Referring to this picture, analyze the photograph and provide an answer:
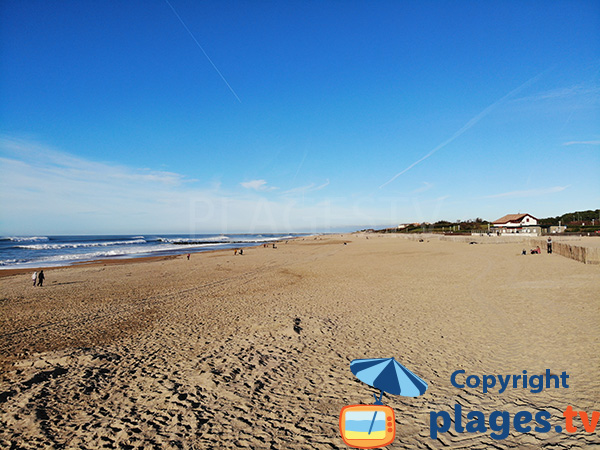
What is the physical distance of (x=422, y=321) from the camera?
35.1ft

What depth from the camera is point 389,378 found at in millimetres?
4844

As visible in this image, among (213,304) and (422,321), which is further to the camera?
(213,304)

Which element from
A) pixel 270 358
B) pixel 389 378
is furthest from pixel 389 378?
pixel 270 358

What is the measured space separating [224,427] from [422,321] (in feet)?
26.1

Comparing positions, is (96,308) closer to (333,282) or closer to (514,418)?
(333,282)

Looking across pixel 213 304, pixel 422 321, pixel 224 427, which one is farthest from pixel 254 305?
pixel 224 427

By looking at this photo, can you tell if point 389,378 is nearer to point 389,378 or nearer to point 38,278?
point 389,378

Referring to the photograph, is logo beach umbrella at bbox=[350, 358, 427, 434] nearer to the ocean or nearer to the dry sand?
the dry sand

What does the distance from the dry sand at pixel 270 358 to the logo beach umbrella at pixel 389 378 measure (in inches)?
39.2

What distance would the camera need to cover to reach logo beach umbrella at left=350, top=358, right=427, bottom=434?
Result: 15.1 feet

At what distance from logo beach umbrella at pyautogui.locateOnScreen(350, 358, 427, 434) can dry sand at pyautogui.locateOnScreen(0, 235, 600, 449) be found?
3.27 feet

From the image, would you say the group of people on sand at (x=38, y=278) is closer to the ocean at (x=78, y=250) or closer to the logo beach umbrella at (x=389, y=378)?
the ocean at (x=78, y=250)

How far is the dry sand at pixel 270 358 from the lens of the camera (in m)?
5.17

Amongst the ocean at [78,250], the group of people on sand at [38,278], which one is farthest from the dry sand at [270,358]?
the ocean at [78,250]
